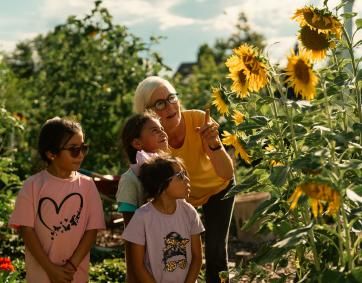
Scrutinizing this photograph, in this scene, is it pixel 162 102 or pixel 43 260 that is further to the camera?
pixel 162 102

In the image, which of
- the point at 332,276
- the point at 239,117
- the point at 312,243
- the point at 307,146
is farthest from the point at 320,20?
the point at 332,276

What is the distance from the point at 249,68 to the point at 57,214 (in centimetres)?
121

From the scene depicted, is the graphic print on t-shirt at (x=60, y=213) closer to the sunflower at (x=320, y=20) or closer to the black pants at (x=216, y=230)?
the black pants at (x=216, y=230)

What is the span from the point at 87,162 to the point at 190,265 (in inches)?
208

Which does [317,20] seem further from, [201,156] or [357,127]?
[201,156]

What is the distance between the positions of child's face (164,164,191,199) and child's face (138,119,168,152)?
0.27 m

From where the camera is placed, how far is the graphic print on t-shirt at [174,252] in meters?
3.54

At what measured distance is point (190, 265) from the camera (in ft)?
11.9

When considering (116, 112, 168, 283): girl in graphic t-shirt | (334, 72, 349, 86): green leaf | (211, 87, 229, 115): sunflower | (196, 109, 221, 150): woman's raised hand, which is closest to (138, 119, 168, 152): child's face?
(116, 112, 168, 283): girl in graphic t-shirt

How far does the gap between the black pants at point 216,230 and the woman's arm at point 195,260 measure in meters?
0.52

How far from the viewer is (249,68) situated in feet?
10.1

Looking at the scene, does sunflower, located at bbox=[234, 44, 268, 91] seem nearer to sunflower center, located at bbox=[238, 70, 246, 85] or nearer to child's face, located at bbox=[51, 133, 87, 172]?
sunflower center, located at bbox=[238, 70, 246, 85]

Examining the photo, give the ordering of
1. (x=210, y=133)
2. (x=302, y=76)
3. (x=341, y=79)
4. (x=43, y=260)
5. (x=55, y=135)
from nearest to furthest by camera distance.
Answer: (x=302, y=76) < (x=341, y=79) < (x=43, y=260) < (x=55, y=135) < (x=210, y=133)

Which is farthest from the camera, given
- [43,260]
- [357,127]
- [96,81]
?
[96,81]
